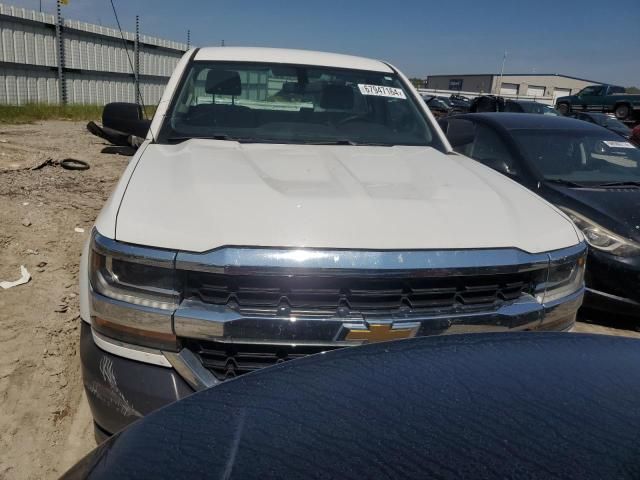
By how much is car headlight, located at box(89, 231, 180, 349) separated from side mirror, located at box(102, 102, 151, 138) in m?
1.69

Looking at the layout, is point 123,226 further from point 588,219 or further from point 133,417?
point 588,219

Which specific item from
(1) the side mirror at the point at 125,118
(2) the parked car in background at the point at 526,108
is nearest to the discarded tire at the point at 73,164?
(1) the side mirror at the point at 125,118

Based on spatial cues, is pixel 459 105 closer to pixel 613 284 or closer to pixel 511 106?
pixel 511 106

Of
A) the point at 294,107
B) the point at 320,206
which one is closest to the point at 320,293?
the point at 320,206

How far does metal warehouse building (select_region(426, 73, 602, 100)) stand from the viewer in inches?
2463

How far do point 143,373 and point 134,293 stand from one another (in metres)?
0.28

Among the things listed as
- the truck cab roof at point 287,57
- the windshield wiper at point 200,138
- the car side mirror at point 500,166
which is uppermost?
the truck cab roof at point 287,57

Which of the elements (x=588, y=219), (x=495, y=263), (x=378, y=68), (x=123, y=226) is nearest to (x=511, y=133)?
(x=588, y=219)

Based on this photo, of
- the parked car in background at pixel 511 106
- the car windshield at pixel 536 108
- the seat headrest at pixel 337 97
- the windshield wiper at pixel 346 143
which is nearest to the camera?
the windshield wiper at pixel 346 143

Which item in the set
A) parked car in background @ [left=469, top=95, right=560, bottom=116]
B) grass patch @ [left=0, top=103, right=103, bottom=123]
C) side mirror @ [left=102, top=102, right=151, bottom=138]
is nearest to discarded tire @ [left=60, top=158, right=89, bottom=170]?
side mirror @ [left=102, top=102, right=151, bottom=138]

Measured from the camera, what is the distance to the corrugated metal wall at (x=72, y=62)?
41.2 feet

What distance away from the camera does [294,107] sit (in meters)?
3.71

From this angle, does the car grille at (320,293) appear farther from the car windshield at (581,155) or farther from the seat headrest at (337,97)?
the car windshield at (581,155)

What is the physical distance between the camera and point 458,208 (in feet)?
7.48
